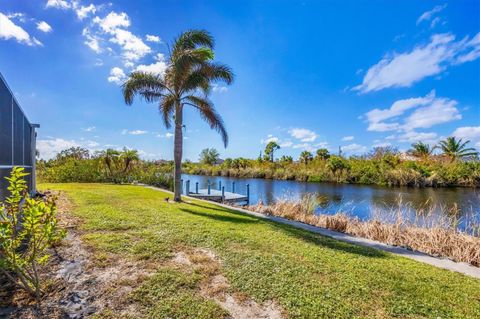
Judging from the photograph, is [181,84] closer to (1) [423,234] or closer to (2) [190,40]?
(2) [190,40]

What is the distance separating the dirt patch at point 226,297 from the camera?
2623mm

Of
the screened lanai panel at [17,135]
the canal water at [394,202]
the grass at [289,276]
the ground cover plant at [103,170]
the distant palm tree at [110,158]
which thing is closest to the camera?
the grass at [289,276]

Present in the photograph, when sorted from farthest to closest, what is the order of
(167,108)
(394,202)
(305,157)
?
(305,157), (394,202), (167,108)

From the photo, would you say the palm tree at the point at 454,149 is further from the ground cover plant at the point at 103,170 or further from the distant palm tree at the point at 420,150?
the ground cover plant at the point at 103,170

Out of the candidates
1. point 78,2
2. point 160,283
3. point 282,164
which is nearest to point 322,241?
point 160,283

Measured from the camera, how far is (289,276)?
11.2 ft

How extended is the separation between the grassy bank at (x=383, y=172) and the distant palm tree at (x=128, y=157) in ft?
63.0

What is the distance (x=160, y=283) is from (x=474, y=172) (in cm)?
3090

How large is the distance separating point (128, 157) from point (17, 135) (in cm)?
1354

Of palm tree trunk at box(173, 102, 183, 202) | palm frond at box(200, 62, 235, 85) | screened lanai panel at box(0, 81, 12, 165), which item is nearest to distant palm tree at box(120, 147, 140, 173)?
palm tree trunk at box(173, 102, 183, 202)

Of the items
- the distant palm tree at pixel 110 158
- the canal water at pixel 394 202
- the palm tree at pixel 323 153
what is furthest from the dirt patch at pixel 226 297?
the palm tree at pixel 323 153

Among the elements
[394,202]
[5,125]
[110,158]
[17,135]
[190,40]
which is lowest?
[394,202]

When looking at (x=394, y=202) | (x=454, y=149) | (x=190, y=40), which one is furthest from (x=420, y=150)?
(x=190, y=40)

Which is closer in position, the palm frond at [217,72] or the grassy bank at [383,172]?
the palm frond at [217,72]
